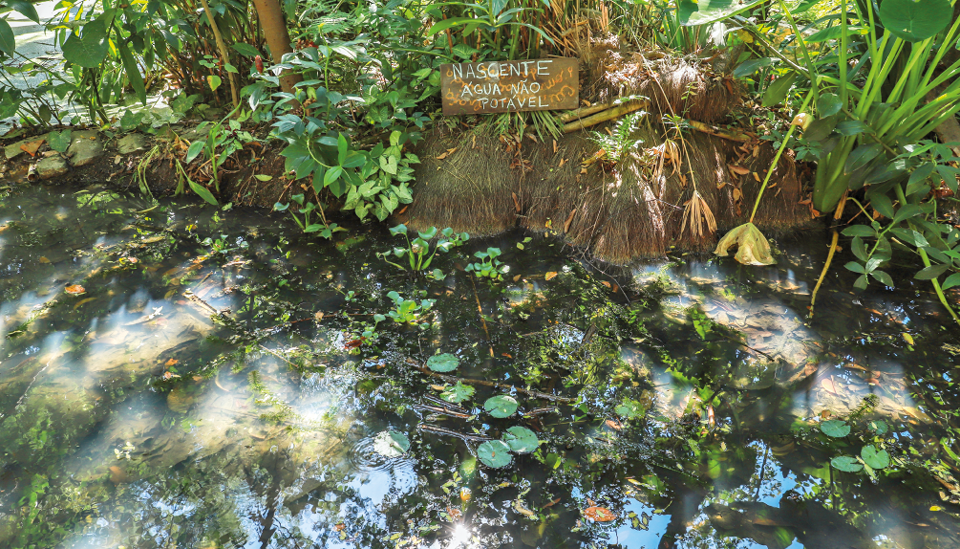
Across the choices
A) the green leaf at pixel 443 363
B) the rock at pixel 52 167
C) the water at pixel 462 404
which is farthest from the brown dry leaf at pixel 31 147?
the green leaf at pixel 443 363

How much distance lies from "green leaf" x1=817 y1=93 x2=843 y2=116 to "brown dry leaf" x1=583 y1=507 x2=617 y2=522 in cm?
180

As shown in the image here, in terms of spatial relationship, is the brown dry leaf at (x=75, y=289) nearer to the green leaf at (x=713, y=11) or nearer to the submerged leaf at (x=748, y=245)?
the green leaf at (x=713, y=11)

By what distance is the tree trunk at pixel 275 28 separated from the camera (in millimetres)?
2516

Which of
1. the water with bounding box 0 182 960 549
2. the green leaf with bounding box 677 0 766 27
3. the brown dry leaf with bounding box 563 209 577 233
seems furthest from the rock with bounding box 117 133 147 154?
the green leaf with bounding box 677 0 766 27

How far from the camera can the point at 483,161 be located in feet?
9.12

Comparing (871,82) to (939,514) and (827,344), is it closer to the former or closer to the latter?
(827,344)

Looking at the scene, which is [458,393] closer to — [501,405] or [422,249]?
[501,405]

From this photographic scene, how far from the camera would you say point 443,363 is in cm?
195

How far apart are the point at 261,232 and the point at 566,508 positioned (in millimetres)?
2116

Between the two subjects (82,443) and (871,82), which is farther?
(871,82)

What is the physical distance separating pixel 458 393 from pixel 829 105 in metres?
1.90

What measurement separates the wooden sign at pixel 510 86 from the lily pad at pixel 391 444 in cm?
176

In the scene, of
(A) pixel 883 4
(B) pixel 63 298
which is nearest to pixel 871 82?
(A) pixel 883 4

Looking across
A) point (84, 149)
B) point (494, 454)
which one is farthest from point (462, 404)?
point (84, 149)
